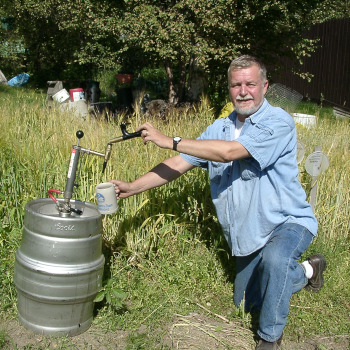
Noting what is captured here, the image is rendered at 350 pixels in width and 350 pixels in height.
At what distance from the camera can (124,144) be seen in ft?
14.0

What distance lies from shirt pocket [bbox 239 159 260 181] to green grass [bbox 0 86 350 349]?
2.79 ft

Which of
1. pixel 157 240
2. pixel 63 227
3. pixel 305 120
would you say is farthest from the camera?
pixel 305 120

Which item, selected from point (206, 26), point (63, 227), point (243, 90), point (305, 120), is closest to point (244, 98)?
point (243, 90)

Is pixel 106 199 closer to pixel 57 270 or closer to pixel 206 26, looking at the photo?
pixel 57 270

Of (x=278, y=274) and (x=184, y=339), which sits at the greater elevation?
(x=278, y=274)

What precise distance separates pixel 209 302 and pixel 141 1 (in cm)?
582

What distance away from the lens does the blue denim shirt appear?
2.82 metres

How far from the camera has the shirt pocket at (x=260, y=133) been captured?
2.78 metres

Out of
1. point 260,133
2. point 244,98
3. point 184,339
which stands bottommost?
point 184,339

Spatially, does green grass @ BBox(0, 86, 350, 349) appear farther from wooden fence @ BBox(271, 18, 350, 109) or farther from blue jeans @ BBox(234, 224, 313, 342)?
wooden fence @ BBox(271, 18, 350, 109)

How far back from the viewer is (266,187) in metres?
2.91

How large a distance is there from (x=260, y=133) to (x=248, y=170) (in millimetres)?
253

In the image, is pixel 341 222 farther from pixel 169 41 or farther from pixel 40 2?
pixel 40 2

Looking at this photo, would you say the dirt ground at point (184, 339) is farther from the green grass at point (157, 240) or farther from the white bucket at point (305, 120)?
the white bucket at point (305, 120)
